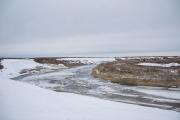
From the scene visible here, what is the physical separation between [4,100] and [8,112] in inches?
79.2

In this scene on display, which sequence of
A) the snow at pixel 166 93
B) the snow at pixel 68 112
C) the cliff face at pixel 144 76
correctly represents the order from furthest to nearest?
the cliff face at pixel 144 76 < the snow at pixel 166 93 < the snow at pixel 68 112

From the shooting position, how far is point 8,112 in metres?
7.20

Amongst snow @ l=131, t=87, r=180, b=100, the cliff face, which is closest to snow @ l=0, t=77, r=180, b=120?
snow @ l=131, t=87, r=180, b=100

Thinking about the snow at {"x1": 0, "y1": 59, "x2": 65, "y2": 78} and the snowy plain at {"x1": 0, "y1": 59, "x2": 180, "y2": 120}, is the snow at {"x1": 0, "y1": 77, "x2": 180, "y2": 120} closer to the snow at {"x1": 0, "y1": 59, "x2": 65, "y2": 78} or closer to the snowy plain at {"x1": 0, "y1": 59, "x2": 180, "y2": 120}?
the snowy plain at {"x1": 0, "y1": 59, "x2": 180, "y2": 120}

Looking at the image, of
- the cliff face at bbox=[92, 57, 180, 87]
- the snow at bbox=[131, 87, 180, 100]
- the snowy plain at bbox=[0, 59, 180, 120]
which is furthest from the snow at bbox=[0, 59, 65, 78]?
the snowy plain at bbox=[0, 59, 180, 120]

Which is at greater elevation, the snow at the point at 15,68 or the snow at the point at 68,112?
the snow at the point at 68,112

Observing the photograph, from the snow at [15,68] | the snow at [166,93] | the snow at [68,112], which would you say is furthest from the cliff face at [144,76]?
the snow at [15,68]

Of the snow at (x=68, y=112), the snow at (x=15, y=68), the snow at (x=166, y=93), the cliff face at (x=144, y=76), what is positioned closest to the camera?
the snow at (x=68, y=112)

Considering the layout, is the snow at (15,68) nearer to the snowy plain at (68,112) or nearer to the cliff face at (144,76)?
the cliff face at (144,76)

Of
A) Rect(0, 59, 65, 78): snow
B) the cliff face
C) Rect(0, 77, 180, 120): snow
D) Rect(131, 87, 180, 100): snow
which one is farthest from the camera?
Rect(0, 59, 65, 78): snow

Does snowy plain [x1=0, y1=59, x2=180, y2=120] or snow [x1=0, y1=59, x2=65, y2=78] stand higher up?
snowy plain [x1=0, y1=59, x2=180, y2=120]

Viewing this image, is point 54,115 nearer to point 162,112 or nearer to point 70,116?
point 70,116

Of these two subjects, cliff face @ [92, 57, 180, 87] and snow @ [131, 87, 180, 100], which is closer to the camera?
snow @ [131, 87, 180, 100]

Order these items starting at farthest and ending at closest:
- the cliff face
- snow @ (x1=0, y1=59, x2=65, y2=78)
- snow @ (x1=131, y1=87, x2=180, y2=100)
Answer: snow @ (x1=0, y1=59, x2=65, y2=78) < the cliff face < snow @ (x1=131, y1=87, x2=180, y2=100)
